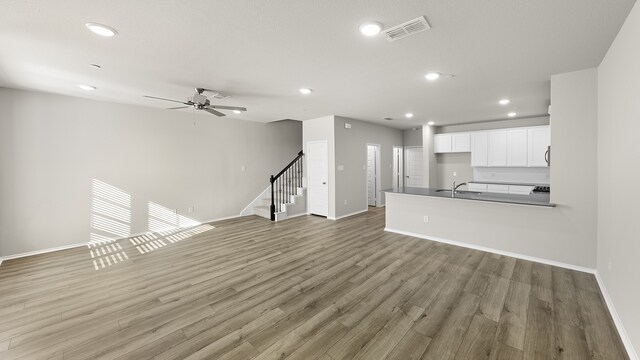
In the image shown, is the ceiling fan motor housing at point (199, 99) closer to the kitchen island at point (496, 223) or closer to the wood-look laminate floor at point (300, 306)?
the wood-look laminate floor at point (300, 306)

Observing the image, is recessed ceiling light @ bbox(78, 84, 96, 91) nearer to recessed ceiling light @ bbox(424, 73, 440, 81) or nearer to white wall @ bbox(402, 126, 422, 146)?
recessed ceiling light @ bbox(424, 73, 440, 81)

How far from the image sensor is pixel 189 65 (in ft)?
10.0

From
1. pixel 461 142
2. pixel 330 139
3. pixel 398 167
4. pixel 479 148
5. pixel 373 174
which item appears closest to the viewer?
pixel 330 139

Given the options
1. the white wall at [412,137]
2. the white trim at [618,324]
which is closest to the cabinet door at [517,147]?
the white wall at [412,137]

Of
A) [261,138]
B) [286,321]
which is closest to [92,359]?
[286,321]

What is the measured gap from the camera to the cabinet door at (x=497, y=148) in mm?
6750

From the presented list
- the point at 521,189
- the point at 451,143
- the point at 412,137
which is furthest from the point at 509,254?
the point at 412,137

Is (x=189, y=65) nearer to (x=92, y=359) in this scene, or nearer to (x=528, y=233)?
(x=92, y=359)

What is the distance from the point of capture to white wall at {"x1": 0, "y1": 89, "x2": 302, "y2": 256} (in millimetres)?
4074

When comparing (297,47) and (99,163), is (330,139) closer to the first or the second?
(297,47)

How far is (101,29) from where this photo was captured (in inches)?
86.3

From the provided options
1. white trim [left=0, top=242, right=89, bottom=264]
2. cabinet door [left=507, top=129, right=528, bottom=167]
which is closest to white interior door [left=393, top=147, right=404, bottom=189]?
cabinet door [left=507, top=129, right=528, bottom=167]

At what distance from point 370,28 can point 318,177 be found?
4882 millimetres

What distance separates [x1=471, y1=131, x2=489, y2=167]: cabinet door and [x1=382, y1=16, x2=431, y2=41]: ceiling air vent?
19.9 ft
